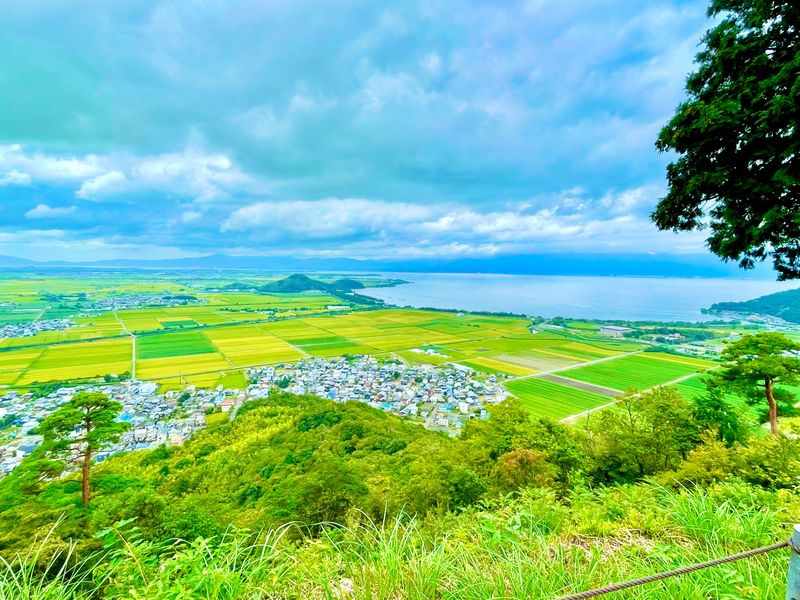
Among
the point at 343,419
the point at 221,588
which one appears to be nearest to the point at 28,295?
the point at 343,419

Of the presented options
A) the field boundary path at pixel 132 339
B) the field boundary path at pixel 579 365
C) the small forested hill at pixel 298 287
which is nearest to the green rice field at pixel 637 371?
the field boundary path at pixel 579 365

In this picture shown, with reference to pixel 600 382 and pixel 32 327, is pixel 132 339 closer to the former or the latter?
pixel 32 327

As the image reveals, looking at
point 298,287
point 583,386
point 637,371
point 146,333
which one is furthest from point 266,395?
point 298,287

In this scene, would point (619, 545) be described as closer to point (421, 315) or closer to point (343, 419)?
point (343, 419)

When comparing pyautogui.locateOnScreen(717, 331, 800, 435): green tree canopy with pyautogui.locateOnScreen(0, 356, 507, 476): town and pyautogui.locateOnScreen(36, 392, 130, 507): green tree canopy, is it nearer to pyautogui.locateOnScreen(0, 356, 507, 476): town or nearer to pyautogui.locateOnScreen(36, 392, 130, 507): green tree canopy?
pyautogui.locateOnScreen(0, 356, 507, 476): town

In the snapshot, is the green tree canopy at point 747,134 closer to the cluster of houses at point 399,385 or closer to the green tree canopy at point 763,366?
the green tree canopy at point 763,366

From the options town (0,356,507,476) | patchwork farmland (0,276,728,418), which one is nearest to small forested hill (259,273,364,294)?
patchwork farmland (0,276,728,418)
